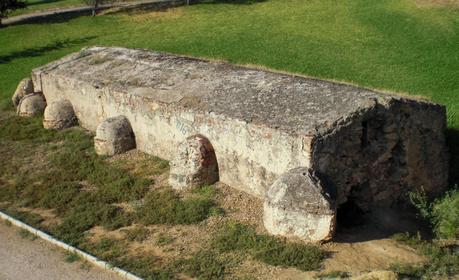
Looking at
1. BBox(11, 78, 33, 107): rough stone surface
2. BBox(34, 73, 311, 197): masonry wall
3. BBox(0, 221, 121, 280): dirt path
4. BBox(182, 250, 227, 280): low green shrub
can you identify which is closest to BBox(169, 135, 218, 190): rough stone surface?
BBox(34, 73, 311, 197): masonry wall

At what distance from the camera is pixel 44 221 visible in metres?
13.9

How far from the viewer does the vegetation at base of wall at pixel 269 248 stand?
1145cm

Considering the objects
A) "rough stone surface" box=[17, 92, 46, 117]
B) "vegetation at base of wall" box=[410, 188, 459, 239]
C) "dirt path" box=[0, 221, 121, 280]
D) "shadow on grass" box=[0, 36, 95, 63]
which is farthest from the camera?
"shadow on grass" box=[0, 36, 95, 63]

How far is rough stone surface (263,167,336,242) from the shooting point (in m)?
11.9

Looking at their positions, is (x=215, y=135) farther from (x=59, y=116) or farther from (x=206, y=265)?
(x=59, y=116)

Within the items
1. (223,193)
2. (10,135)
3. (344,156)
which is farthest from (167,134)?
(10,135)

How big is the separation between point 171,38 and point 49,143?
16.0 meters

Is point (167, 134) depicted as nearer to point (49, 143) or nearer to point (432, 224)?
point (49, 143)

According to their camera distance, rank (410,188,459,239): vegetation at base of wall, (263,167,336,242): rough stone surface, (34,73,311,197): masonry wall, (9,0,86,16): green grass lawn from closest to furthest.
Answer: (263,167,336,242): rough stone surface → (410,188,459,239): vegetation at base of wall → (34,73,311,197): masonry wall → (9,0,86,16): green grass lawn

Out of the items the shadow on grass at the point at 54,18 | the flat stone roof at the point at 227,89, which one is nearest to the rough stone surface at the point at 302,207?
the flat stone roof at the point at 227,89

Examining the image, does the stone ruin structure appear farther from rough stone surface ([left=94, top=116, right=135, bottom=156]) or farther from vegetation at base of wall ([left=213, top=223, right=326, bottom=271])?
vegetation at base of wall ([left=213, top=223, right=326, bottom=271])

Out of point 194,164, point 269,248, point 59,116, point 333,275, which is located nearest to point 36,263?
point 194,164

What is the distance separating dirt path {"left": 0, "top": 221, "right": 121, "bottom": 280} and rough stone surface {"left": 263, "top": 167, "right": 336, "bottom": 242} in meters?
3.80

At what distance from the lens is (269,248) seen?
11938 mm
